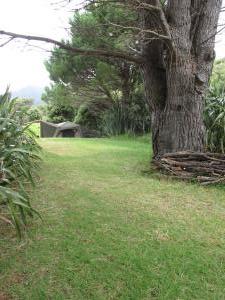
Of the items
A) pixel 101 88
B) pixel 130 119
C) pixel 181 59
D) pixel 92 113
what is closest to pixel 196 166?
pixel 181 59

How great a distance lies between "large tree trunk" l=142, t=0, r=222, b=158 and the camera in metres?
5.32

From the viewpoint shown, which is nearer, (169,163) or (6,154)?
(6,154)

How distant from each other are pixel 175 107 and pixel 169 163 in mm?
868

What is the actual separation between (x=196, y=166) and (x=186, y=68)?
1.36 meters

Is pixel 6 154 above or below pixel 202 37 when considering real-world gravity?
below

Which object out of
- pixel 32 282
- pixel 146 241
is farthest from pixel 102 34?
pixel 32 282

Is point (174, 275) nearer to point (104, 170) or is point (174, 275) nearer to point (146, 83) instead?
point (104, 170)

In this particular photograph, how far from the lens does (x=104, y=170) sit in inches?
214

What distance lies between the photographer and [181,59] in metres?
5.26

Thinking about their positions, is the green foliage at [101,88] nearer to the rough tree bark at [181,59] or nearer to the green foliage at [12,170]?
the rough tree bark at [181,59]

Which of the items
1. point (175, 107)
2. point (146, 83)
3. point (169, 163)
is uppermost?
point (146, 83)

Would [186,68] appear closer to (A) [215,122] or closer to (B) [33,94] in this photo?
(A) [215,122]

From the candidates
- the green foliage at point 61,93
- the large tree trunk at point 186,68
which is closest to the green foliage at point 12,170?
the large tree trunk at point 186,68

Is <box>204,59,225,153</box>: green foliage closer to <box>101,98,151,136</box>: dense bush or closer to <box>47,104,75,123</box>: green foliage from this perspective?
<box>101,98,151,136</box>: dense bush
